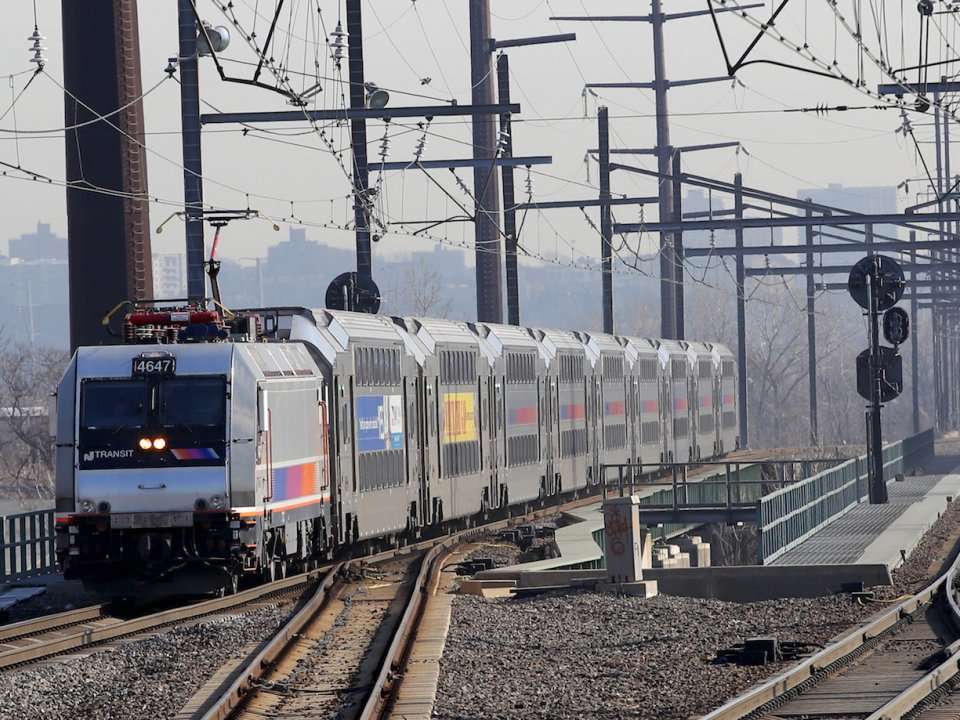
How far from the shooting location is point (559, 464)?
138 feet

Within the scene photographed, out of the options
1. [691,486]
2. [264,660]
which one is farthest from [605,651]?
[691,486]

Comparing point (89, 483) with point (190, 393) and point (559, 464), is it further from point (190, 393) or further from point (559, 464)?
point (559, 464)

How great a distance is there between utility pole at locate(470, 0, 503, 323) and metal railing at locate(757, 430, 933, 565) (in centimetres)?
1063

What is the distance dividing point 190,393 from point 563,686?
27.2 ft

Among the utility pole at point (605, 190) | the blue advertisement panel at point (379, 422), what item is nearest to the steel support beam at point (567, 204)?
the utility pole at point (605, 190)

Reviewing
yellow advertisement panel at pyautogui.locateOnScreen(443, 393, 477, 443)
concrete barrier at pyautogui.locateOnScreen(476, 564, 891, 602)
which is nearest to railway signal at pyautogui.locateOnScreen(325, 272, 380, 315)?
yellow advertisement panel at pyautogui.locateOnScreen(443, 393, 477, 443)

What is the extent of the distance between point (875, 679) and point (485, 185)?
114 feet

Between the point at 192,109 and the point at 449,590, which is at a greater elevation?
the point at 192,109

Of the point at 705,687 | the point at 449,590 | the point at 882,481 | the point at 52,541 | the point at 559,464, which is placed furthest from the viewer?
the point at 559,464

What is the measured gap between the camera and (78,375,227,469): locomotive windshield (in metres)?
22.3

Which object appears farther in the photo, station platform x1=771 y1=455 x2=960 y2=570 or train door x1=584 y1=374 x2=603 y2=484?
train door x1=584 y1=374 x2=603 y2=484

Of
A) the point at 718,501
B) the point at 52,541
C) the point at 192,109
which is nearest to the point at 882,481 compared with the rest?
the point at 718,501

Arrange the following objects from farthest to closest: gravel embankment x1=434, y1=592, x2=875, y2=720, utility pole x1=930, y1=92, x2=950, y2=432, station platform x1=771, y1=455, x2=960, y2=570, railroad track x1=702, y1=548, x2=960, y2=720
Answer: utility pole x1=930, y1=92, x2=950, y2=432, station platform x1=771, y1=455, x2=960, y2=570, gravel embankment x1=434, y1=592, x2=875, y2=720, railroad track x1=702, y1=548, x2=960, y2=720

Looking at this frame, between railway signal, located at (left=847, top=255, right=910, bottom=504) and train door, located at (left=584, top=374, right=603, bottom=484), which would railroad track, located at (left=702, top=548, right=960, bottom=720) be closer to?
railway signal, located at (left=847, top=255, right=910, bottom=504)
